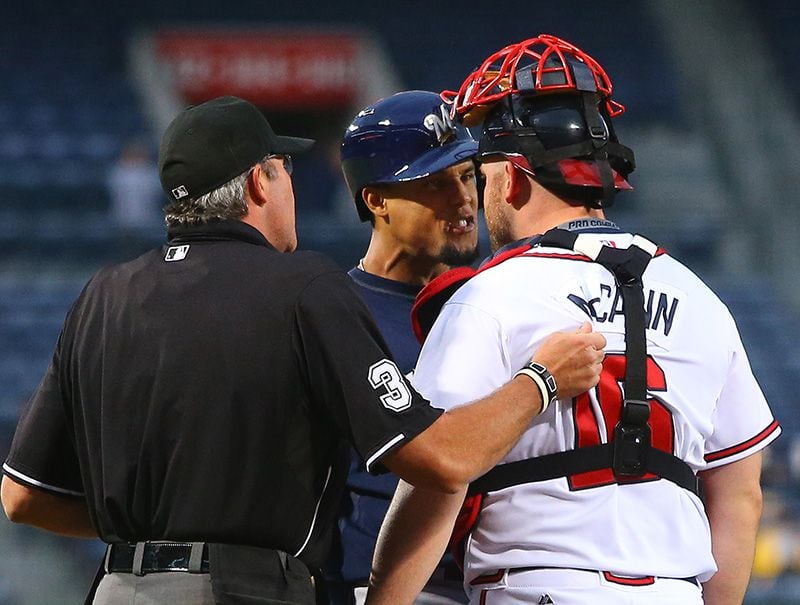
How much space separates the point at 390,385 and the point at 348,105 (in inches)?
528

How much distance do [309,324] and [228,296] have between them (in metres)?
0.18

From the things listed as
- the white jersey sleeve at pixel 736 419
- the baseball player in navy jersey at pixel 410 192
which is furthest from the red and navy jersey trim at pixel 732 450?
the baseball player in navy jersey at pixel 410 192

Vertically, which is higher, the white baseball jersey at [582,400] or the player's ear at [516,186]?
the player's ear at [516,186]

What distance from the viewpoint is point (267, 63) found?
606 inches

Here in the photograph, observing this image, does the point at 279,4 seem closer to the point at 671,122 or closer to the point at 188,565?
the point at 671,122

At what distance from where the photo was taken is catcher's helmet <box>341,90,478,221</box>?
3.41 metres

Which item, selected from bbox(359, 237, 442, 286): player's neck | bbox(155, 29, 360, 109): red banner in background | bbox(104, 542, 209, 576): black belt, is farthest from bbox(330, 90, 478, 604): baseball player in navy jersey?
bbox(155, 29, 360, 109): red banner in background

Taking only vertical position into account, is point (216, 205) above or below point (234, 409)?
above

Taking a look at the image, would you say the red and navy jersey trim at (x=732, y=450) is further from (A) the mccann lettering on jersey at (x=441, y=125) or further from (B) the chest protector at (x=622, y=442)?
(A) the mccann lettering on jersey at (x=441, y=125)

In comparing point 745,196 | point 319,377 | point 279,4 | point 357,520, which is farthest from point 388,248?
point 279,4

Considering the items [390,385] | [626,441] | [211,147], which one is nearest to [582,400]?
[626,441]

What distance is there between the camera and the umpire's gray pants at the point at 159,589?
2525 millimetres

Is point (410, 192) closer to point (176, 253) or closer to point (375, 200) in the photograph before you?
A: point (375, 200)

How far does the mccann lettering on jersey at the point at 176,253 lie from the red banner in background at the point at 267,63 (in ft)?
41.9
